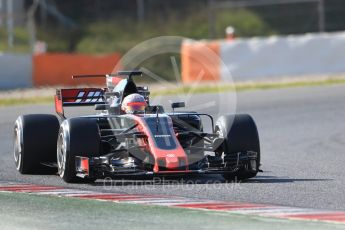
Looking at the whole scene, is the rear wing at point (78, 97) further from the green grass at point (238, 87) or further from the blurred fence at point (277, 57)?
the blurred fence at point (277, 57)

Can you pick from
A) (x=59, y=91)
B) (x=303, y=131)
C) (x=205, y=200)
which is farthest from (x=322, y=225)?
(x=303, y=131)

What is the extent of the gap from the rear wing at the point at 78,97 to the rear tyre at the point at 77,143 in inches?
73.1

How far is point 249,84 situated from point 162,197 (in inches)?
→ 707

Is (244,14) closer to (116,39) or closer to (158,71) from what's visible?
(116,39)

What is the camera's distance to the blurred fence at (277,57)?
92.8ft

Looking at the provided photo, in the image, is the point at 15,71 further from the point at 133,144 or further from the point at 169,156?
the point at 169,156

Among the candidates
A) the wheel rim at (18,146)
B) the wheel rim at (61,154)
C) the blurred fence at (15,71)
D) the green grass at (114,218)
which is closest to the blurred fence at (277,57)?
the blurred fence at (15,71)

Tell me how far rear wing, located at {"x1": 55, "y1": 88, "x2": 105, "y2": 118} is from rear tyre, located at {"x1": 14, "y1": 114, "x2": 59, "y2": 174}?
2.22ft

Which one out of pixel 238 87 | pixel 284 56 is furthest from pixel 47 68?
pixel 284 56

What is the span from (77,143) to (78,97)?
2.17m

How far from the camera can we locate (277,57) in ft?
93.6

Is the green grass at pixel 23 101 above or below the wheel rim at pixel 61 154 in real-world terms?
above

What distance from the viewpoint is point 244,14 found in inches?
1540

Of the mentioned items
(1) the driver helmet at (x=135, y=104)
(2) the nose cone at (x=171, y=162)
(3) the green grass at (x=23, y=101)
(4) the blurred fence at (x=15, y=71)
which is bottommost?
(2) the nose cone at (x=171, y=162)
